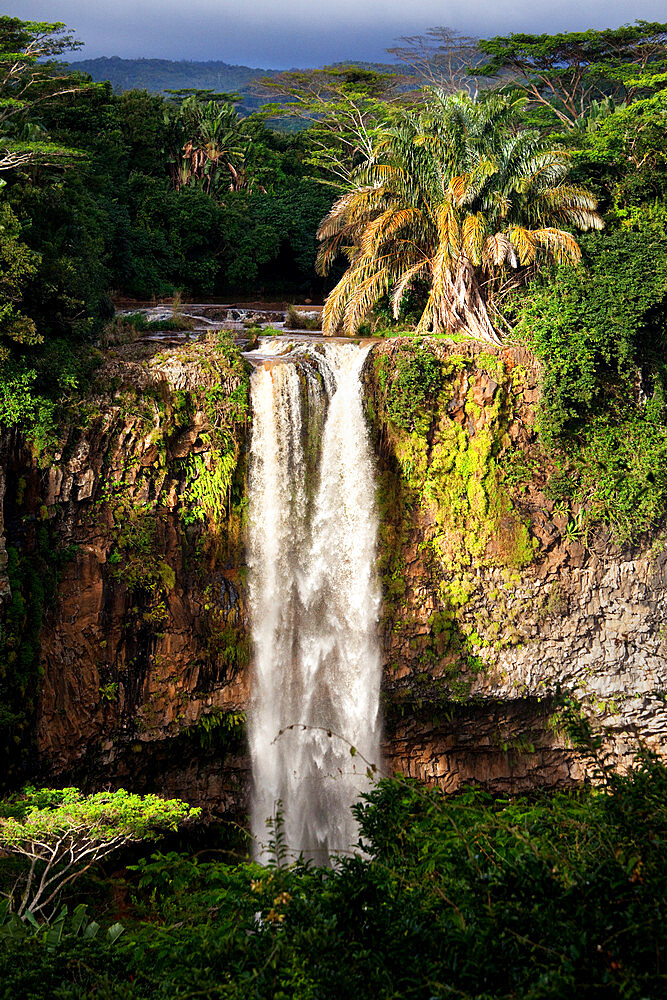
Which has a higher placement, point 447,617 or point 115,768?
point 447,617

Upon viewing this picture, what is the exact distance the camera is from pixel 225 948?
4.47 metres

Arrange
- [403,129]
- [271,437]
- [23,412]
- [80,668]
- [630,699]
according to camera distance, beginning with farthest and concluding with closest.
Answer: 1. [403,129]
2. [630,699]
3. [271,437]
4. [80,668]
5. [23,412]

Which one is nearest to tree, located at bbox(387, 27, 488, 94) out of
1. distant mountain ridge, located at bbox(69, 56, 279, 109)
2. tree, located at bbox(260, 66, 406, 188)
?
tree, located at bbox(260, 66, 406, 188)

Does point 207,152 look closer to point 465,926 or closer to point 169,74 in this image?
point 465,926

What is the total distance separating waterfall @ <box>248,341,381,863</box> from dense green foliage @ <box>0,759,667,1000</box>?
856 centimetres

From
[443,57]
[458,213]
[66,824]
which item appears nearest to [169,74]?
[443,57]

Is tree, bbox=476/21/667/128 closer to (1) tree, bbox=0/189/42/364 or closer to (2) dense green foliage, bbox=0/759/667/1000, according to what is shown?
(1) tree, bbox=0/189/42/364

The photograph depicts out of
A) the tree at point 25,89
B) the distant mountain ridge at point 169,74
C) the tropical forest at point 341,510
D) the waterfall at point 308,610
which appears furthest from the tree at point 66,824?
the distant mountain ridge at point 169,74

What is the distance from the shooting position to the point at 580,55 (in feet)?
87.8

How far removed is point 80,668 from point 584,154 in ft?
48.8

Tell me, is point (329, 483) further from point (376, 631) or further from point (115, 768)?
point (115, 768)

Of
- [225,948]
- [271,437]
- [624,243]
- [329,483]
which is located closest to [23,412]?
[271,437]

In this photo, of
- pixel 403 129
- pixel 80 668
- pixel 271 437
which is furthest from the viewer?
pixel 403 129

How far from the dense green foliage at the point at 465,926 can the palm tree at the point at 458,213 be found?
40.8 ft
